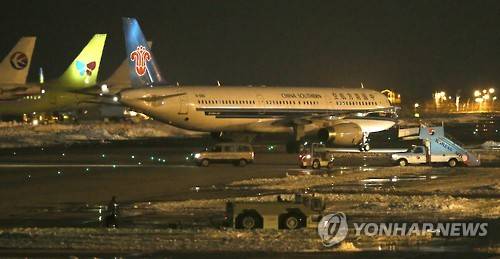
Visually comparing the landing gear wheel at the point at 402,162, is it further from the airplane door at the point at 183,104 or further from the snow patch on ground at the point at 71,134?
the snow patch on ground at the point at 71,134

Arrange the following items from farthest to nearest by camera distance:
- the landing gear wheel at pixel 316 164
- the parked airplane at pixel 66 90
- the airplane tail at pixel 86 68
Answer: the airplane tail at pixel 86 68 < the parked airplane at pixel 66 90 < the landing gear wheel at pixel 316 164

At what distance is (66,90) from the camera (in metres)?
108

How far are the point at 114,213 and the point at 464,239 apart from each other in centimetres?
871

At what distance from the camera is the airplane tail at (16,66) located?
90.9m

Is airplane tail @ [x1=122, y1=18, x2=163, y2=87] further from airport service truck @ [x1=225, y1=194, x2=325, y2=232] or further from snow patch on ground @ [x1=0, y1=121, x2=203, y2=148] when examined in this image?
airport service truck @ [x1=225, y1=194, x2=325, y2=232]

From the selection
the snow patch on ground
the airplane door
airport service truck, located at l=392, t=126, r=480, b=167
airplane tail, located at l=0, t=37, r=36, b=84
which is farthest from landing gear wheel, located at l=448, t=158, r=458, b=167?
Answer: airplane tail, located at l=0, t=37, r=36, b=84

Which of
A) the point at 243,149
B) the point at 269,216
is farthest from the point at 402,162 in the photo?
the point at 269,216

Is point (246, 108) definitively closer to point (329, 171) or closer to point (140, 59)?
point (140, 59)

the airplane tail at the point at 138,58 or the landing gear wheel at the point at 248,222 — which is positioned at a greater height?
the airplane tail at the point at 138,58

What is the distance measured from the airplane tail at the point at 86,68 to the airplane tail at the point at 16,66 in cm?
2095

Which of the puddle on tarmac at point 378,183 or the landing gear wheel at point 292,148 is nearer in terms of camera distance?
the puddle on tarmac at point 378,183

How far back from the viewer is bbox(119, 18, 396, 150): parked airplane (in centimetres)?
5862

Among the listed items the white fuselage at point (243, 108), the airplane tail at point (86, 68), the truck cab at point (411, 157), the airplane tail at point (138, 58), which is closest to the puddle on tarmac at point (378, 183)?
the truck cab at point (411, 157)

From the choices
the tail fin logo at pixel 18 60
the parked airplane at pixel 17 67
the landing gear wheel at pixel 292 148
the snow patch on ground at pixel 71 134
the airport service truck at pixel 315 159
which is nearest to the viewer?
the airport service truck at pixel 315 159
